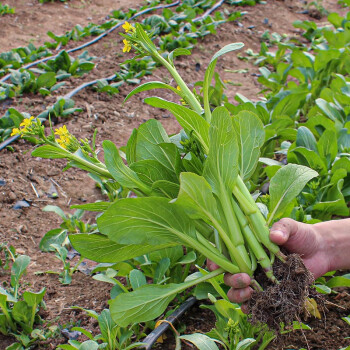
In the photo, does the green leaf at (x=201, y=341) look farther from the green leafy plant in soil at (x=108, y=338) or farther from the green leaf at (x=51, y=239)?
the green leaf at (x=51, y=239)

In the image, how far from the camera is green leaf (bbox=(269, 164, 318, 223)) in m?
1.99

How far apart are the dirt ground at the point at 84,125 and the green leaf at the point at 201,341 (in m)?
0.29

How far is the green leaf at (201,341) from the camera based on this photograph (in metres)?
1.97

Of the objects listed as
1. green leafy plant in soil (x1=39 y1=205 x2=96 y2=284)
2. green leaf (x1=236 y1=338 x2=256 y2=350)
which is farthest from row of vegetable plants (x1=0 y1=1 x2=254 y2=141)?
green leaf (x1=236 y1=338 x2=256 y2=350)

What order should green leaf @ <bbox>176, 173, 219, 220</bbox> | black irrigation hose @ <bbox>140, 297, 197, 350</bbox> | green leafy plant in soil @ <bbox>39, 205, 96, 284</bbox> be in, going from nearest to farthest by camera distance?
green leaf @ <bbox>176, 173, 219, 220</bbox>
black irrigation hose @ <bbox>140, 297, 197, 350</bbox>
green leafy plant in soil @ <bbox>39, 205, 96, 284</bbox>

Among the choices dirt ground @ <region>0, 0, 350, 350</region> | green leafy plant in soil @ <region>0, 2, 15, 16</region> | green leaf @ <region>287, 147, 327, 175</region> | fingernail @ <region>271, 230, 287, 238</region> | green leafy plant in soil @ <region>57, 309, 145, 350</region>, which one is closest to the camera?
fingernail @ <region>271, 230, 287, 238</region>

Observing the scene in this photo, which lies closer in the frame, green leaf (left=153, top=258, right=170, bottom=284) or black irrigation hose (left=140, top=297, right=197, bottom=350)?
black irrigation hose (left=140, top=297, right=197, bottom=350)

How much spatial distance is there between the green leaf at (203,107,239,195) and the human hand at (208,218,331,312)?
0.27 m

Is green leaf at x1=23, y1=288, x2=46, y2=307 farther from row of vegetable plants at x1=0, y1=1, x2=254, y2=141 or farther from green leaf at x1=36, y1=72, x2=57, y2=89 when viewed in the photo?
green leaf at x1=36, y1=72, x2=57, y2=89

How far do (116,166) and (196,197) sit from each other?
359mm

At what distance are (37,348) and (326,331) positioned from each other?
1.44 meters

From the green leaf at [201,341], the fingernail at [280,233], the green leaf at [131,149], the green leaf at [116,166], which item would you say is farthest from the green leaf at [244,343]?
the green leaf at [131,149]

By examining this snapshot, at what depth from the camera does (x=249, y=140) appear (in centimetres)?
214

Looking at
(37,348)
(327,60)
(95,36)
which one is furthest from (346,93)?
(95,36)
